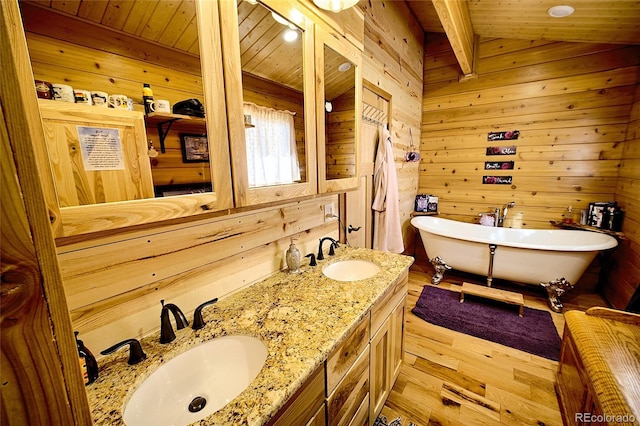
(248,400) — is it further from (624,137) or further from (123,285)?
(624,137)

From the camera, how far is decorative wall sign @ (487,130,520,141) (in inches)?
127

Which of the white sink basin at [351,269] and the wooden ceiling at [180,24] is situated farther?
the white sink basin at [351,269]

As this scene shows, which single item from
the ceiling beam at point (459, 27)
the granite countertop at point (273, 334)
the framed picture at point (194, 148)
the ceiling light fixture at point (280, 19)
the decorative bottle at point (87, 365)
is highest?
the ceiling beam at point (459, 27)

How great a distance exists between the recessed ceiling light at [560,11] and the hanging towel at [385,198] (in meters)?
1.72

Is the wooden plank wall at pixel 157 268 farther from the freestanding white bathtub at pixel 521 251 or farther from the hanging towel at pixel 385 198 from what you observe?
the freestanding white bathtub at pixel 521 251

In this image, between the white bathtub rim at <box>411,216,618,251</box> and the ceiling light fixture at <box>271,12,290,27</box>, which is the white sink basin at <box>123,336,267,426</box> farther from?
the white bathtub rim at <box>411,216,618,251</box>

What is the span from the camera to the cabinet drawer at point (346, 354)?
2.93 feet

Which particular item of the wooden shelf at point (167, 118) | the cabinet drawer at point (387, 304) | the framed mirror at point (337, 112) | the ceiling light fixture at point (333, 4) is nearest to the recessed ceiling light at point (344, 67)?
the framed mirror at point (337, 112)

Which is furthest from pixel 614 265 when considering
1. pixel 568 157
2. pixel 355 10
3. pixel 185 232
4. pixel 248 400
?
pixel 185 232

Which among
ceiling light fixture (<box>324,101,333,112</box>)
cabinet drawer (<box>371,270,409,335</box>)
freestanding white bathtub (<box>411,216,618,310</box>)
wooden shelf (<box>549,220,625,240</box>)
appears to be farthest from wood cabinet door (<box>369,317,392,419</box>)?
wooden shelf (<box>549,220,625,240</box>)

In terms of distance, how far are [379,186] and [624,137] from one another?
269cm

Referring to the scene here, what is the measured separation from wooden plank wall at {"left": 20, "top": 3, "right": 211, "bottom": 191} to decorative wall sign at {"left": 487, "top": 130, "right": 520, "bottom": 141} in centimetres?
374

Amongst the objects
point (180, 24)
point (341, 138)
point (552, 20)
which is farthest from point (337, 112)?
point (552, 20)

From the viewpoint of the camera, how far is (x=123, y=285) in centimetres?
84
